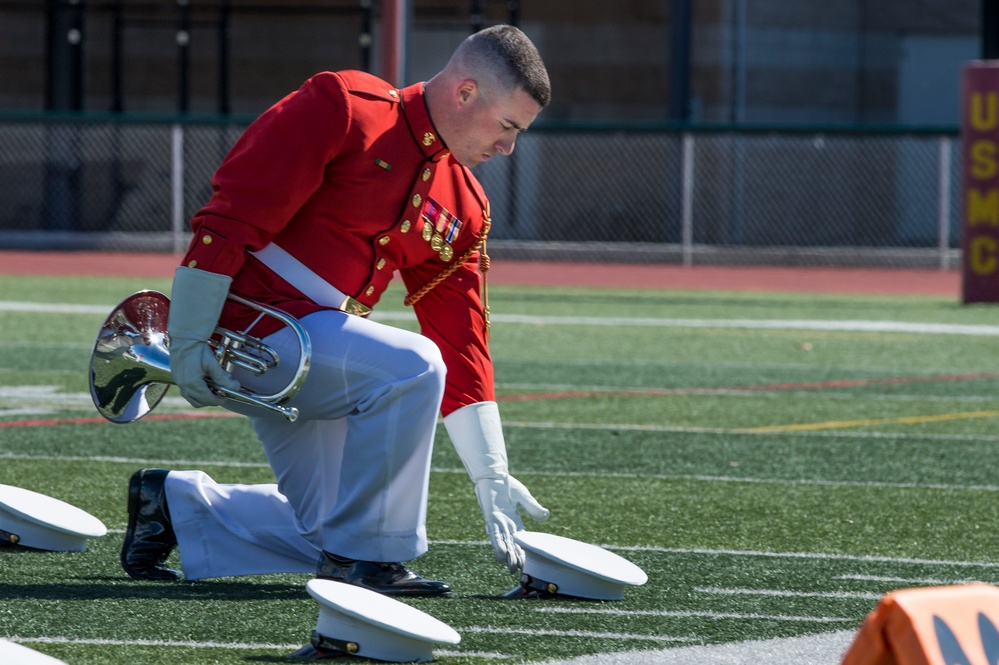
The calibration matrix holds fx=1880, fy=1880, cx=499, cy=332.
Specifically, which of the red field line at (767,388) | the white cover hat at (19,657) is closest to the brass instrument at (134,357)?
the white cover hat at (19,657)

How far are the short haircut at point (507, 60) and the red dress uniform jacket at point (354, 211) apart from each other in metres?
0.22

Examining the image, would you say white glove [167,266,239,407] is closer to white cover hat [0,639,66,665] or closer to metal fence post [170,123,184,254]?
white cover hat [0,639,66,665]

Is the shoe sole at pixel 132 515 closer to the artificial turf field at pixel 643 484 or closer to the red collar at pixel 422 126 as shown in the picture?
the artificial turf field at pixel 643 484

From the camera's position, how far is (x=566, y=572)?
177 inches

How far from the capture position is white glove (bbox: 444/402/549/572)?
457cm

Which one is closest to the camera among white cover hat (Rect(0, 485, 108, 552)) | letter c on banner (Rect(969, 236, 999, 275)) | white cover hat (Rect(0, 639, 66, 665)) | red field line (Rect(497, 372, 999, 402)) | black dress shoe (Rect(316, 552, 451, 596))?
white cover hat (Rect(0, 639, 66, 665))

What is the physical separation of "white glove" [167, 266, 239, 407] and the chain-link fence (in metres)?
19.1

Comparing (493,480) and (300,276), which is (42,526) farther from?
(493,480)

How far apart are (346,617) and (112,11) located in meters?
24.8

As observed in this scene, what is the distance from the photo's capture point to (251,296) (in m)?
4.38

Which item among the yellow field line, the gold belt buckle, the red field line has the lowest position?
the red field line

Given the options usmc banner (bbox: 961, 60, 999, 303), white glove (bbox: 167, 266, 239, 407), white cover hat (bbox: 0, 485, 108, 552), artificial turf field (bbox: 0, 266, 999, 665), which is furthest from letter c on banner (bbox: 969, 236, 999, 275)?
white glove (bbox: 167, 266, 239, 407)

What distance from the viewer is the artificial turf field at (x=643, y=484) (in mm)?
4145

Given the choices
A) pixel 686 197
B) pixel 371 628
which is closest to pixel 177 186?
pixel 686 197
